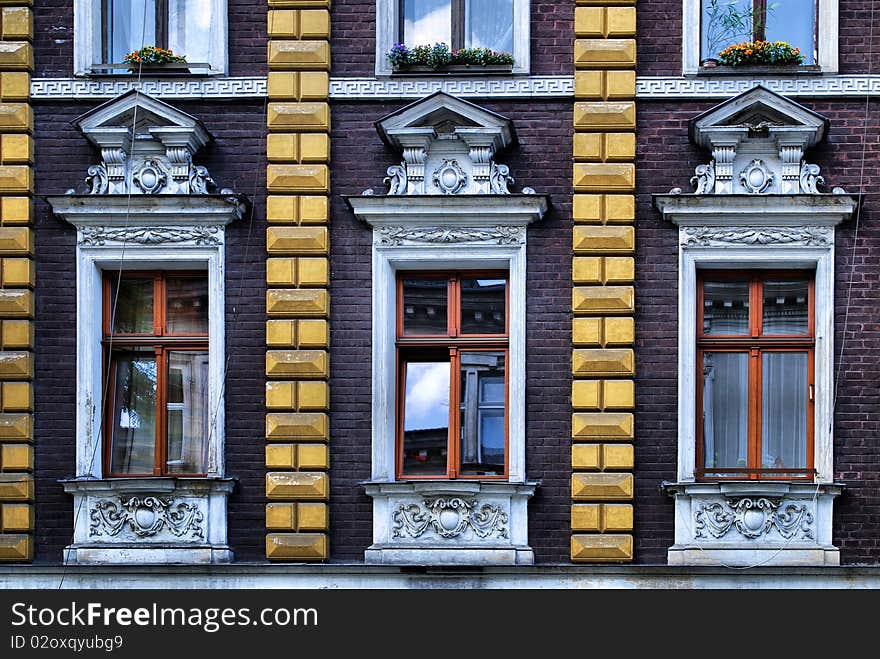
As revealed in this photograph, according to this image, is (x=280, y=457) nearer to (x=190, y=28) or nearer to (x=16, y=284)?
(x=16, y=284)

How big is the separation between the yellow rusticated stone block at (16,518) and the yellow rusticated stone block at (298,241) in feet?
10.4

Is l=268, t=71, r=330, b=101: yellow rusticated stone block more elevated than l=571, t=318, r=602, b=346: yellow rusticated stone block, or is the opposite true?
l=268, t=71, r=330, b=101: yellow rusticated stone block

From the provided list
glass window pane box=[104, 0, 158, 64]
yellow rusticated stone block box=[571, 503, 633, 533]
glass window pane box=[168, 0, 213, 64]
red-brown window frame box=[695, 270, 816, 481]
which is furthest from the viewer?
glass window pane box=[104, 0, 158, 64]

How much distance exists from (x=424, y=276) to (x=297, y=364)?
144 cm

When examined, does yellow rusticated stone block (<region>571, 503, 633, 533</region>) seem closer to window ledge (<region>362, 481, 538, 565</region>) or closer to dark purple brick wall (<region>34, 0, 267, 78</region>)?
window ledge (<region>362, 481, 538, 565</region>)

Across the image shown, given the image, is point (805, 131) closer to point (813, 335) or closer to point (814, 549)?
point (813, 335)

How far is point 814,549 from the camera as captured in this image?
1342cm

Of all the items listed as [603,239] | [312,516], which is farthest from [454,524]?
[603,239]

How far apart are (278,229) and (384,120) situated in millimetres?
1357

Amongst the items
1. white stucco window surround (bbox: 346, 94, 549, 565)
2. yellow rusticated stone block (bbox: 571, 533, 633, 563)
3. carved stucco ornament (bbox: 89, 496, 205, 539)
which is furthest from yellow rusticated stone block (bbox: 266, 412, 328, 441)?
yellow rusticated stone block (bbox: 571, 533, 633, 563)

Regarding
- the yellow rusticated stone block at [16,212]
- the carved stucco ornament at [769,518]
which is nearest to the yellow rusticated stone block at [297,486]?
the yellow rusticated stone block at [16,212]

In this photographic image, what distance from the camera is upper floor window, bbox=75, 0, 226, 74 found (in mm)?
14320

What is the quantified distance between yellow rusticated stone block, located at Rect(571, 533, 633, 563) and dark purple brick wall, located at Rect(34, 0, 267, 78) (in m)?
5.15

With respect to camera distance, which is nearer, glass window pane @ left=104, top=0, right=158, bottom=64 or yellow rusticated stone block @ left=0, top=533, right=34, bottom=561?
yellow rusticated stone block @ left=0, top=533, right=34, bottom=561
